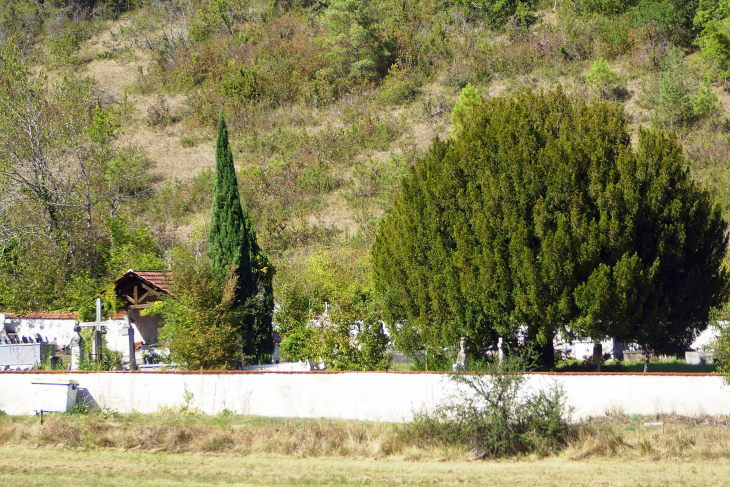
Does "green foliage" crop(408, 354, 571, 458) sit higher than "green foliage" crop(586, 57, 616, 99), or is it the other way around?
"green foliage" crop(586, 57, 616, 99)

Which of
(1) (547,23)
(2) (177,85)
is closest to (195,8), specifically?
(2) (177,85)

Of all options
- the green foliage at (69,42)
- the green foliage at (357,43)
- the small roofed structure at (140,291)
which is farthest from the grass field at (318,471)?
the green foliage at (69,42)

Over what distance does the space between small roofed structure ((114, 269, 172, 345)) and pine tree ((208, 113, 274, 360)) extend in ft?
11.0

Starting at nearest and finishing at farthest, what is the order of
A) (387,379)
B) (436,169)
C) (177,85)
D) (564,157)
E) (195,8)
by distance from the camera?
1. (387,379)
2. (564,157)
3. (436,169)
4. (177,85)
5. (195,8)

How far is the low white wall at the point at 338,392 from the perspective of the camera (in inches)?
680

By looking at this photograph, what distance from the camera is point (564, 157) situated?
20.2m

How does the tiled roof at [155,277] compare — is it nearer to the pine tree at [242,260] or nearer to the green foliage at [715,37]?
the pine tree at [242,260]

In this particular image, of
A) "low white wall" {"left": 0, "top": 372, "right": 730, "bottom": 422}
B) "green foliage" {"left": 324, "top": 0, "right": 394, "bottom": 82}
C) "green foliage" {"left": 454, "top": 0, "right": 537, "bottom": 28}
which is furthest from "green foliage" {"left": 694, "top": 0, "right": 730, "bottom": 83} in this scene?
"low white wall" {"left": 0, "top": 372, "right": 730, "bottom": 422}

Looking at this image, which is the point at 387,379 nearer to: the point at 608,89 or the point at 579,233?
the point at 579,233

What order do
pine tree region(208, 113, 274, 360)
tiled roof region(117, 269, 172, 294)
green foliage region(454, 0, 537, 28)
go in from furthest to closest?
green foliage region(454, 0, 537, 28), tiled roof region(117, 269, 172, 294), pine tree region(208, 113, 274, 360)

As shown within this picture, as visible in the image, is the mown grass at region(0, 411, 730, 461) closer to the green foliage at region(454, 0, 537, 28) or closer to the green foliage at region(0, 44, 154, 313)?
the green foliage at region(0, 44, 154, 313)

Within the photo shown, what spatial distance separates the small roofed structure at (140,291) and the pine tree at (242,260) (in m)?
3.34

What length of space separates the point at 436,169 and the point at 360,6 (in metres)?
39.7

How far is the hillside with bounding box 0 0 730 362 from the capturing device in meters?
42.1
